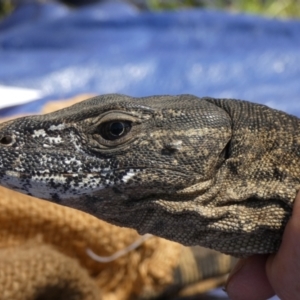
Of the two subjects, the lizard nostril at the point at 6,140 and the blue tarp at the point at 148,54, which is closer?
the lizard nostril at the point at 6,140

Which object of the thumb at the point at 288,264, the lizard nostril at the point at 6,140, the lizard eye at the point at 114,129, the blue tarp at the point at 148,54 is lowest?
the thumb at the point at 288,264

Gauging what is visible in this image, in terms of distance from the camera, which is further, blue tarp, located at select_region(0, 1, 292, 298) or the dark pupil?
blue tarp, located at select_region(0, 1, 292, 298)

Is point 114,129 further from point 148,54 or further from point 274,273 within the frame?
point 148,54

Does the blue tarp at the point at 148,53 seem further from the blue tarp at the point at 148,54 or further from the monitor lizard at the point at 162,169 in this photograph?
the monitor lizard at the point at 162,169

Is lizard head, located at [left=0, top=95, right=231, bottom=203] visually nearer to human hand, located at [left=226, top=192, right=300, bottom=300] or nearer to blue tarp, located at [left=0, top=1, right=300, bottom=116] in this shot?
human hand, located at [left=226, top=192, right=300, bottom=300]

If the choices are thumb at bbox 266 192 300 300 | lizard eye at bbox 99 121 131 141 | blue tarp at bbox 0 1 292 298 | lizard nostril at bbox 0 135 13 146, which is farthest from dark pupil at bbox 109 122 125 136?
blue tarp at bbox 0 1 292 298

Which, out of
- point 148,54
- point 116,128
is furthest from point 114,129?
point 148,54

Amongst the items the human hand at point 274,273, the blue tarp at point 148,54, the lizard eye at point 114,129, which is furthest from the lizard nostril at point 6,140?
the blue tarp at point 148,54
